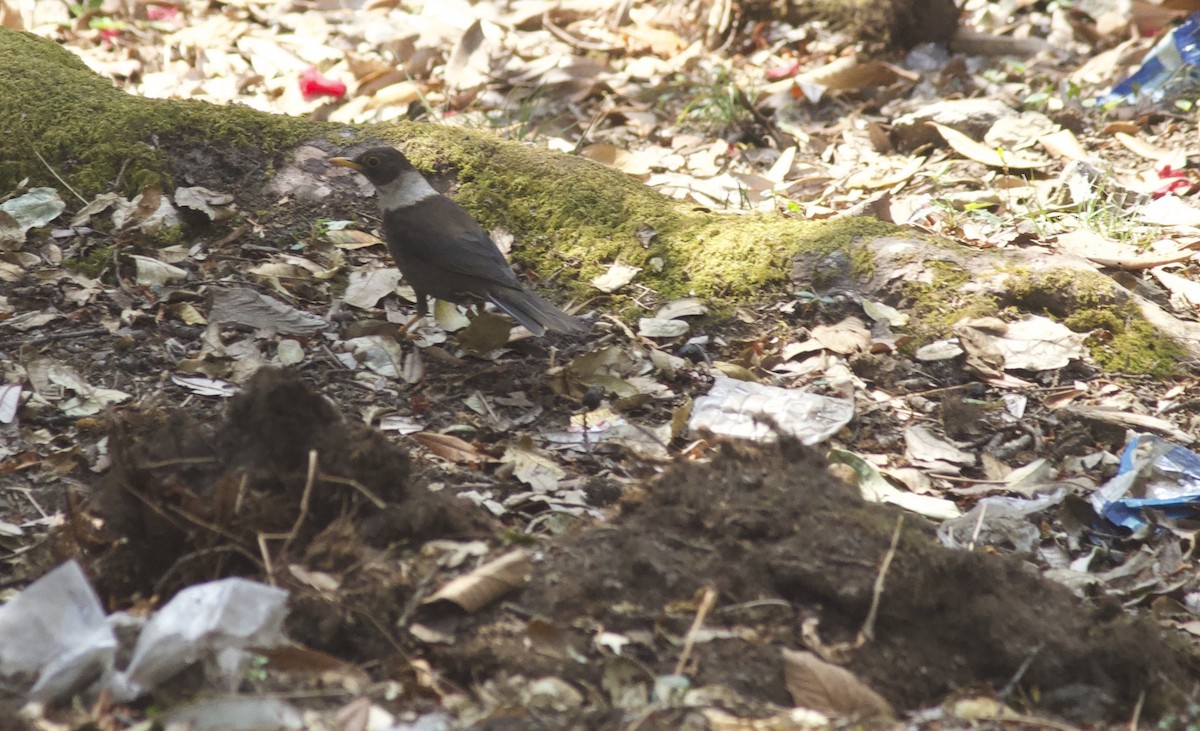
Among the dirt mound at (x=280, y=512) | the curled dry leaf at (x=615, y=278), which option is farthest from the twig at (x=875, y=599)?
the curled dry leaf at (x=615, y=278)

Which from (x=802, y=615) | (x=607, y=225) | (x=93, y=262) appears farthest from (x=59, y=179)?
(x=802, y=615)

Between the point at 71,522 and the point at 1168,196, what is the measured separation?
4.77 metres

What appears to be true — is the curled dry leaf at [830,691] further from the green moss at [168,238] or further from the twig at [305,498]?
the green moss at [168,238]

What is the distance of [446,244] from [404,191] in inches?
16.7

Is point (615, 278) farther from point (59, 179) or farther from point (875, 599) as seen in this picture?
point (875, 599)

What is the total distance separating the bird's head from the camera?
4500mm

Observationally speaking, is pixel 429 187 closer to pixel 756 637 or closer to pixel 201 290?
pixel 201 290

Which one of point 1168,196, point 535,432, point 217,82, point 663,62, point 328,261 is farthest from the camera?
point 663,62

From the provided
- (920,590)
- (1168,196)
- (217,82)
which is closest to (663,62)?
(217,82)

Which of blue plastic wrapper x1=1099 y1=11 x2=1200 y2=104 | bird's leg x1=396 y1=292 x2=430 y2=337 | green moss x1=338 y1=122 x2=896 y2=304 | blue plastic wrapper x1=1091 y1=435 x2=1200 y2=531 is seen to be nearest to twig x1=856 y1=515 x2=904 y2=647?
blue plastic wrapper x1=1091 y1=435 x2=1200 y2=531

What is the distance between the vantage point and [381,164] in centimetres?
451

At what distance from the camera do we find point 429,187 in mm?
4582

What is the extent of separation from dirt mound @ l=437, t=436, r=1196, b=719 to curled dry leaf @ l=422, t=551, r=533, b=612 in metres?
0.04

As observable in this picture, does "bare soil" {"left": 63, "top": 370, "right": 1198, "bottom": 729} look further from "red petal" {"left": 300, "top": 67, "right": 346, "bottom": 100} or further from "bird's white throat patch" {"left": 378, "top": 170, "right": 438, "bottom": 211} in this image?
"red petal" {"left": 300, "top": 67, "right": 346, "bottom": 100}
